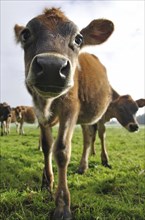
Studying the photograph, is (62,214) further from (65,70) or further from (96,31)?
(96,31)

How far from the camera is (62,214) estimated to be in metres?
3.95

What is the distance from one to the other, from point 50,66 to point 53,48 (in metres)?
0.45

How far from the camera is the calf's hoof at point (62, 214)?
155 inches

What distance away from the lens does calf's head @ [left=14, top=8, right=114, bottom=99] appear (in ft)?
11.9

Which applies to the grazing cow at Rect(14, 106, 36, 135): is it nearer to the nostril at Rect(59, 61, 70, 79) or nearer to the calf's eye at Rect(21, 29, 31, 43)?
the calf's eye at Rect(21, 29, 31, 43)

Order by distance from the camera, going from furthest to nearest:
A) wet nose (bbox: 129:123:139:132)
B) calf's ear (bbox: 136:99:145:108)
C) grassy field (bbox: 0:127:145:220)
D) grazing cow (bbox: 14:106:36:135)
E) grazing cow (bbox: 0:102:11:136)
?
grazing cow (bbox: 14:106:36:135), grazing cow (bbox: 0:102:11:136), calf's ear (bbox: 136:99:145:108), wet nose (bbox: 129:123:139:132), grassy field (bbox: 0:127:145:220)

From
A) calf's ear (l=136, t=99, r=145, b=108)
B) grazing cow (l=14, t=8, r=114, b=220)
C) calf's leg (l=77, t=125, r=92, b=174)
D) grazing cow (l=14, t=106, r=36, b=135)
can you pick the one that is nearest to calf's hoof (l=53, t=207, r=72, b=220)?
grazing cow (l=14, t=8, r=114, b=220)

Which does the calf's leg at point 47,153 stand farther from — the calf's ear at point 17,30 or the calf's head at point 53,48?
the calf's ear at point 17,30

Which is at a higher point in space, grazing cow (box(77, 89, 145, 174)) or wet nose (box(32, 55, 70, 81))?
wet nose (box(32, 55, 70, 81))

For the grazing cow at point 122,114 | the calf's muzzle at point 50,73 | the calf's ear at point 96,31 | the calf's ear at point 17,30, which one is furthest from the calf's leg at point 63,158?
the grazing cow at point 122,114

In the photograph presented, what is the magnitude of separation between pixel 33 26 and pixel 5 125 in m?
21.1

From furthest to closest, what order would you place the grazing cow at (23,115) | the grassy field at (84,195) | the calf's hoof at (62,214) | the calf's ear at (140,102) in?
1. the grazing cow at (23,115)
2. the calf's ear at (140,102)
3. the grassy field at (84,195)
4. the calf's hoof at (62,214)

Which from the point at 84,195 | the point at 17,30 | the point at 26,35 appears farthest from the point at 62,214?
the point at 17,30

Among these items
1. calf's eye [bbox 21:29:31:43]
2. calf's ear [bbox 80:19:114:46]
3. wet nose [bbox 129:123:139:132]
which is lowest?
wet nose [bbox 129:123:139:132]
